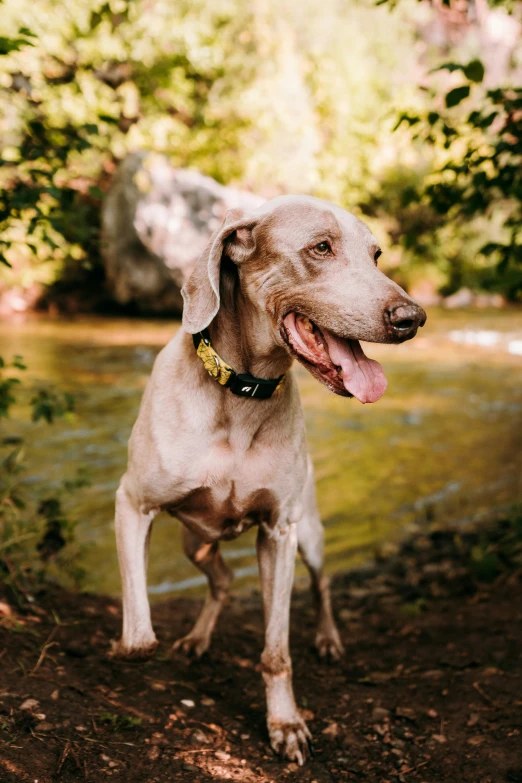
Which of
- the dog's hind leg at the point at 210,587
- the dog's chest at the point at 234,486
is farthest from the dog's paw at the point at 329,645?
the dog's chest at the point at 234,486

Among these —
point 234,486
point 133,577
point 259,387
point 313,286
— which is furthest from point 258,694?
point 313,286

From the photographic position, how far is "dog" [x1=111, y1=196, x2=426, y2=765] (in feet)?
8.46

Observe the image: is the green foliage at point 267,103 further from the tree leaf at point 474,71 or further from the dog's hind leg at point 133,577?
the dog's hind leg at point 133,577

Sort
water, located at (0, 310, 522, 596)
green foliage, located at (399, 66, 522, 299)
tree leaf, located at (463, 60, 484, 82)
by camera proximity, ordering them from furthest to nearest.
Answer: water, located at (0, 310, 522, 596) < green foliage, located at (399, 66, 522, 299) < tree leaf, located at (463, 60, 484, 82)

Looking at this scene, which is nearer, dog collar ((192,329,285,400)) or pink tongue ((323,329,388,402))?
pink tongue ((323,329,388,402))

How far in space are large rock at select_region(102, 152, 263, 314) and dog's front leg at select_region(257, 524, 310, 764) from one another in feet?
37.8

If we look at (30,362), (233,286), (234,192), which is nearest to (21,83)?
(233,286)

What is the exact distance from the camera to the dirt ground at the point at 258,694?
2486 mm

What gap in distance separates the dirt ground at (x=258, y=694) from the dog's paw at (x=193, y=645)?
49mm

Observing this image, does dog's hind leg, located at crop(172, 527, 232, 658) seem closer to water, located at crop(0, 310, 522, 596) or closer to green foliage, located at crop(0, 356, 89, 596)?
green foliage, located at crop(0, 356, 89, 596)

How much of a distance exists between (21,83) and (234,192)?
11.0 metres

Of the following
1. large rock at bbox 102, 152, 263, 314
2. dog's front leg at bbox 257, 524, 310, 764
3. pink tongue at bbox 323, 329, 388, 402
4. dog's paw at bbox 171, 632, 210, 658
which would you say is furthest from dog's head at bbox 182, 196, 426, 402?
large rock at bbox 102, 152, 263, 314

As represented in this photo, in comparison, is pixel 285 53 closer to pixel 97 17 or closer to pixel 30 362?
pixel 30 362

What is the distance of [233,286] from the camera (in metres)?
2.86
